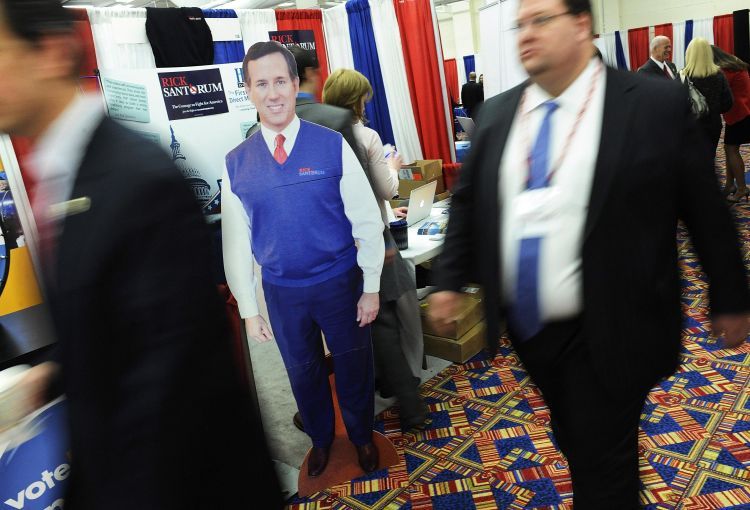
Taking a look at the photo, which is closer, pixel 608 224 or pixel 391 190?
pixel 608 224

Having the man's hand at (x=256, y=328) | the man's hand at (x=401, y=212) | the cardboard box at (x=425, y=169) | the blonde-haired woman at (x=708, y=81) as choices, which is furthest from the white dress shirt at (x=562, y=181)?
the blonde-haired woman at (x=708, y=81)

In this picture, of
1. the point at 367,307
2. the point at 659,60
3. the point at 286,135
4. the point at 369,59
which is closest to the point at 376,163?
the point at 286,135

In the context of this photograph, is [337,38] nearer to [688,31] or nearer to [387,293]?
[387,293]

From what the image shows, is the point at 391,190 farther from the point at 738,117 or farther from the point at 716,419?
the point at 738,117

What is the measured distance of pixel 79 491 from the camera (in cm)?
100

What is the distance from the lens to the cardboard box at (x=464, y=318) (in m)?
3.37

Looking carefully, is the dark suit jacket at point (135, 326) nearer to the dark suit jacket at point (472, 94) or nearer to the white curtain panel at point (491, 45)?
the white curtain panel at point (491, 45)

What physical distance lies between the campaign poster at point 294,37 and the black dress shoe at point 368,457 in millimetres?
3562

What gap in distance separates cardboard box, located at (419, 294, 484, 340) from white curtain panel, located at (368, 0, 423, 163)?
103 inches

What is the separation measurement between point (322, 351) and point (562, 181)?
1.37 m

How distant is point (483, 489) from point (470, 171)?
1.32 metres

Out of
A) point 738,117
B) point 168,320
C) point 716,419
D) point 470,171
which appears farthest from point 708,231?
point 738,117

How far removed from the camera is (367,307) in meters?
2.35

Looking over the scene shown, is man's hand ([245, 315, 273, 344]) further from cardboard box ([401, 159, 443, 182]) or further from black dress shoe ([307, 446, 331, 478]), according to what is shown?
cardboard box ([401, 159, 443, 182])
